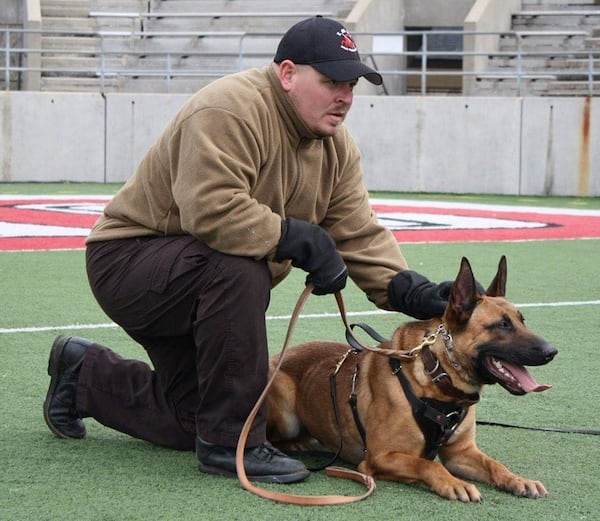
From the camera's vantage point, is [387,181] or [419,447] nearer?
[419,447]

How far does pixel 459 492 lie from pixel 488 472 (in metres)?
0.29

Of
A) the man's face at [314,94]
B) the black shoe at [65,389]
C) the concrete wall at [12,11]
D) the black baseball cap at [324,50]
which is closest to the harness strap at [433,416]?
the man's face at [314,94]

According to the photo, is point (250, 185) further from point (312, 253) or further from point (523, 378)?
point (523, 378)

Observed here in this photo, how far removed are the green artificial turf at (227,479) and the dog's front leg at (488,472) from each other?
0.15 ft

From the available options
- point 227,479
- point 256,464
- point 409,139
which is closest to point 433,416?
point 256,464

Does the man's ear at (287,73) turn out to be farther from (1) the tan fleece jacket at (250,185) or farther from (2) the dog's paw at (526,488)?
(2) the dog's paw at (526,488)

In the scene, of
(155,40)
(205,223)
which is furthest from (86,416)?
(155,40)

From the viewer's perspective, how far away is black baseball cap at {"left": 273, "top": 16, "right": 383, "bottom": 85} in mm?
4465

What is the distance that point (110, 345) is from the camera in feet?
22.9

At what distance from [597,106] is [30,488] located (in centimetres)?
1757

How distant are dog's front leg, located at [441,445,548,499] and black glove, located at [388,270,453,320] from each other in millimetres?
545

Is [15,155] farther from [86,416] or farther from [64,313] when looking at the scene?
[86,416]

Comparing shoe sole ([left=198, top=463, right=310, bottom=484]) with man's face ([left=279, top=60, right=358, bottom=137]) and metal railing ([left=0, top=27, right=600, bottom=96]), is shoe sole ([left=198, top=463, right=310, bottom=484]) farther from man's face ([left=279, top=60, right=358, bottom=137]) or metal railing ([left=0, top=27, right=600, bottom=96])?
metal railing ([left=0, top=27, right=600, bottom=96])

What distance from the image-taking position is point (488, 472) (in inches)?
176
